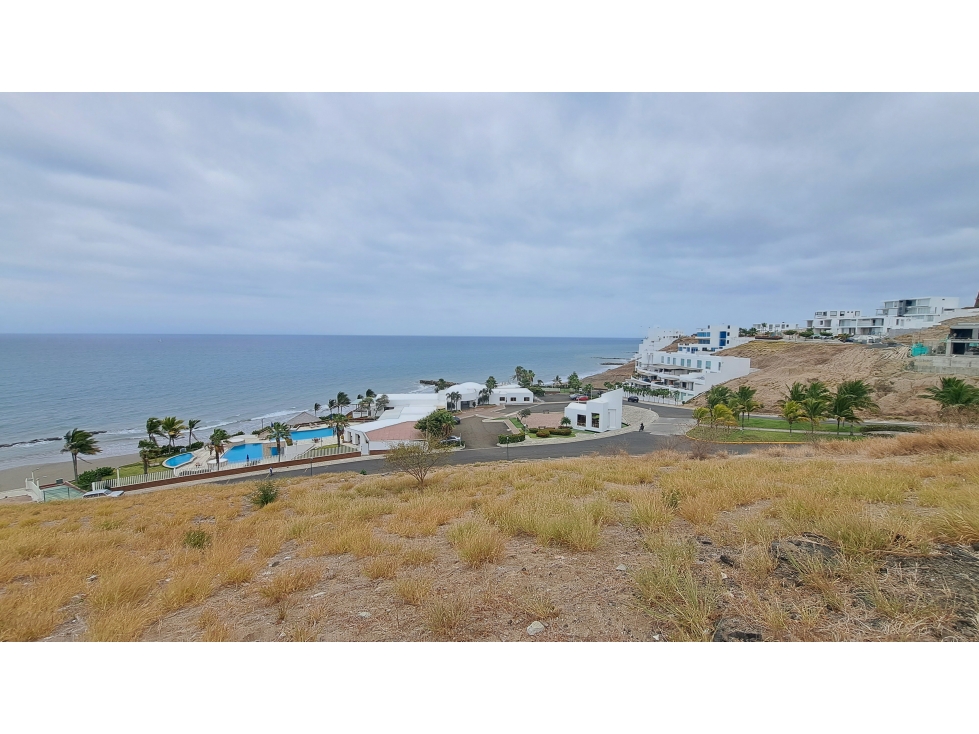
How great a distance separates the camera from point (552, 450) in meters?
28.1

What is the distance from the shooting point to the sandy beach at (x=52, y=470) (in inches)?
1143

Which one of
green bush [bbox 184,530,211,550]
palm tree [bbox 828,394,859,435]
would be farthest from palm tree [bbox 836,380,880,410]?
green bush [bbox 184,530,211,550]

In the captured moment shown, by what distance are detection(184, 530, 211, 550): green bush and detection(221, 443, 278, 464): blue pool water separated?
3025 centimetres

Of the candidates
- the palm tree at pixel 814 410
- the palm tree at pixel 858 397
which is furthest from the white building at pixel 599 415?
the palm tree at pixel 858 397

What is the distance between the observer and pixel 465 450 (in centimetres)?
2930

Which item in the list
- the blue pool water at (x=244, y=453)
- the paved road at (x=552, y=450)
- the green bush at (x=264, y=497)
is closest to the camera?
the green bush at (x=264, y=497)

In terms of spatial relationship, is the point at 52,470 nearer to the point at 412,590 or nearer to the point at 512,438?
the point at 512,438

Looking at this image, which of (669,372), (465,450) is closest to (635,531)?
(465,450)

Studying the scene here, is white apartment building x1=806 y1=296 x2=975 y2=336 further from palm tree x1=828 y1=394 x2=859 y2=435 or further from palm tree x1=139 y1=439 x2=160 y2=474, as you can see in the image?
palm tree x1=139 y1=439 x2=160 y2=474

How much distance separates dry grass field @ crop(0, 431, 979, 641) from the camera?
333 centimetres

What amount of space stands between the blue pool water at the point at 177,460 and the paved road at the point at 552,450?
1345 centimetres

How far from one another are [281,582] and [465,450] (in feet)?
82.4

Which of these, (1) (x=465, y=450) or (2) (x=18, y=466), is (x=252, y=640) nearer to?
(1) (x=465, y=450)

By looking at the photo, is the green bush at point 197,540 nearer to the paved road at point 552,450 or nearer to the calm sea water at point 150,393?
the paved road at point 552,450
